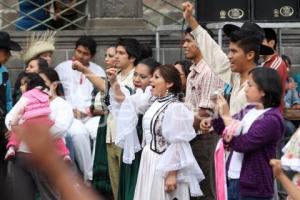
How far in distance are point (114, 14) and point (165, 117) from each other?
396 cm

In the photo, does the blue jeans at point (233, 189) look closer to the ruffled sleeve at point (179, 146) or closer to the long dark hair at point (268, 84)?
the long dark hair at point (268, 84)

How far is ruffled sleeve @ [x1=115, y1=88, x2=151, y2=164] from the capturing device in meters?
8.14

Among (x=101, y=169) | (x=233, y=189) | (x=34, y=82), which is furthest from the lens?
(x=101, y=169)

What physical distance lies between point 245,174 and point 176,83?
1.74 meters

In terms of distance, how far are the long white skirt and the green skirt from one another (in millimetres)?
1082

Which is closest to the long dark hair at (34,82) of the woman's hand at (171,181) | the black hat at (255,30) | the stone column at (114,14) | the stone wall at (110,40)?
the woman's hand at (171,181)

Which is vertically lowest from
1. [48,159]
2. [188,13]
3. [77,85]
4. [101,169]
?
[101,169]

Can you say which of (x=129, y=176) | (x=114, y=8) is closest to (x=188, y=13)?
(x=129, y=176)

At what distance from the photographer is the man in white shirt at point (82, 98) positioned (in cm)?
919

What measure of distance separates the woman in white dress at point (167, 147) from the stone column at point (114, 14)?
3.50 meters

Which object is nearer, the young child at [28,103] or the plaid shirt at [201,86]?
the plaid shirt at [201,86]

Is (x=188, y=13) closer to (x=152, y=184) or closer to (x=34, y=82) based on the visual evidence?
(x=152, y=184)

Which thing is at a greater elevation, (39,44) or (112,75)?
(39,44)

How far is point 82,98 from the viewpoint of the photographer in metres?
9.48
